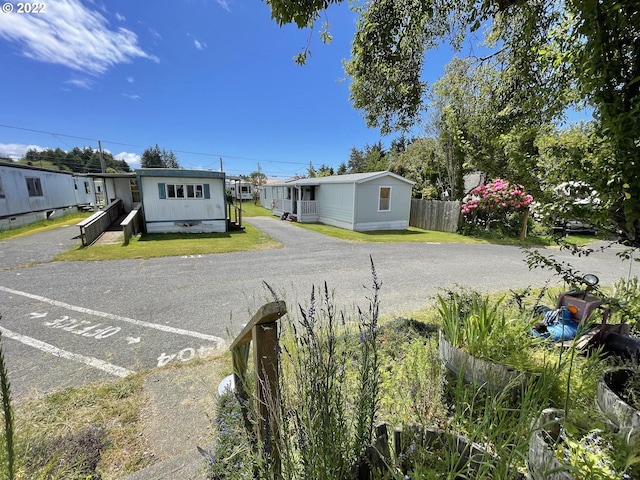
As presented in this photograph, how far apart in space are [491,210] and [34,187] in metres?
26.9

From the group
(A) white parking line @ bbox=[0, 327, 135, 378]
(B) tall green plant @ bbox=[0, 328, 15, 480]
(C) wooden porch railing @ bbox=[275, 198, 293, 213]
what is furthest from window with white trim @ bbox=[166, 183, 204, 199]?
(B) tall green plant @ bbox=[0, 328, 15, 480]

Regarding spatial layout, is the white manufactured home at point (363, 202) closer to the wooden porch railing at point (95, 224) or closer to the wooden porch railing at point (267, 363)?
the wooden porch railing at point (95, 224)

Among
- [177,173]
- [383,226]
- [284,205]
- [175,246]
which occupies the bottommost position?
[175,246]

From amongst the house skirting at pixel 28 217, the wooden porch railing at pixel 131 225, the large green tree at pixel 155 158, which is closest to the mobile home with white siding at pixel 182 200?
the wooden porch railing at pixel 131 225

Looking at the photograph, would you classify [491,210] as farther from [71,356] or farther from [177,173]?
[71,356]

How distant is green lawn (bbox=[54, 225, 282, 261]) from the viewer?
927 centimetres

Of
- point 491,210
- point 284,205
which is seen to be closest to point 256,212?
point 284,205

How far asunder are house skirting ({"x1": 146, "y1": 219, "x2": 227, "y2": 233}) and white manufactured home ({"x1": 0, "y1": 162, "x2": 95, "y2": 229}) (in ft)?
25.5

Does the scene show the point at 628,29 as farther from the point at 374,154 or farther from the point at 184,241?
the point at 374,154

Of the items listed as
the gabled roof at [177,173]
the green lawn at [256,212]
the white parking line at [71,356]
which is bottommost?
the white parking line at [71,356]

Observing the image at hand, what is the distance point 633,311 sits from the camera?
2.26 m

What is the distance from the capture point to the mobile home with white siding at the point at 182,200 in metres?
13.0

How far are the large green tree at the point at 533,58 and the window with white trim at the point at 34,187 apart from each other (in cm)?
2180

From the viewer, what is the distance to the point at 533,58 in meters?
3.57
